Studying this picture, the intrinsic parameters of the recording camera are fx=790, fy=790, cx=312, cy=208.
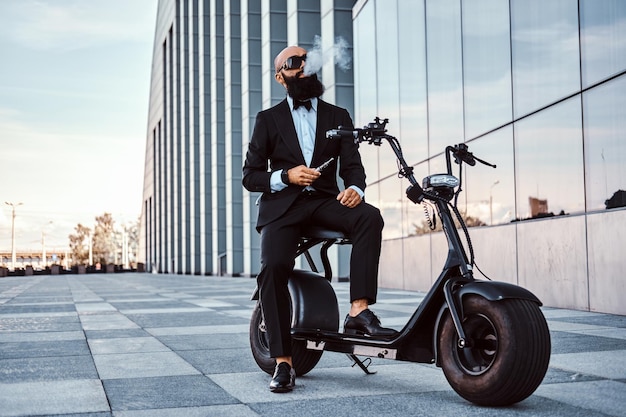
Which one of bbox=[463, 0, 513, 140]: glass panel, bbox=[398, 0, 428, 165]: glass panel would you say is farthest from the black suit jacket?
bbox=[398, 0, 428, 165]: glass panel

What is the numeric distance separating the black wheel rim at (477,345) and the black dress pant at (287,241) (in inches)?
27.9

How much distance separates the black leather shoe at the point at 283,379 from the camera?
418 cm

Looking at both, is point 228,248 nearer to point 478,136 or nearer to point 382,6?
point 382,6

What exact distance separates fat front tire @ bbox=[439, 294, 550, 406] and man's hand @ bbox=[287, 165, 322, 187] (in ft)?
3.46

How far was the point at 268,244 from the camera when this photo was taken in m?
4.42

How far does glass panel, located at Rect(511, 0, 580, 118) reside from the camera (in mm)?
10602

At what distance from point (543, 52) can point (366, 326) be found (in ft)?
26.9

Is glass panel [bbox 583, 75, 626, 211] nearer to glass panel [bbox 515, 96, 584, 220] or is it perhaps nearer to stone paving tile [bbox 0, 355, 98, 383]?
glass panel [bbox 515, 96, 584, 220]

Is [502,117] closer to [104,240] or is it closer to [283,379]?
[283,379]

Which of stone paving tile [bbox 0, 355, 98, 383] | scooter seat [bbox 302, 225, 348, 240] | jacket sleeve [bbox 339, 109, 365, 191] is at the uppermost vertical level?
Answer: jacket sleeve [bbox 339, 109, 365, 191]

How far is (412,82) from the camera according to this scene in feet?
56.5

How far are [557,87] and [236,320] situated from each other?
545 cm

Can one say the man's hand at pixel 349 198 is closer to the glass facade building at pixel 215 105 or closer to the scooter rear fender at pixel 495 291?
the scooter rear fender at pixel 495 291

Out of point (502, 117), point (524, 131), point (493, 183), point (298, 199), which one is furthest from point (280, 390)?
point (493, 183)
